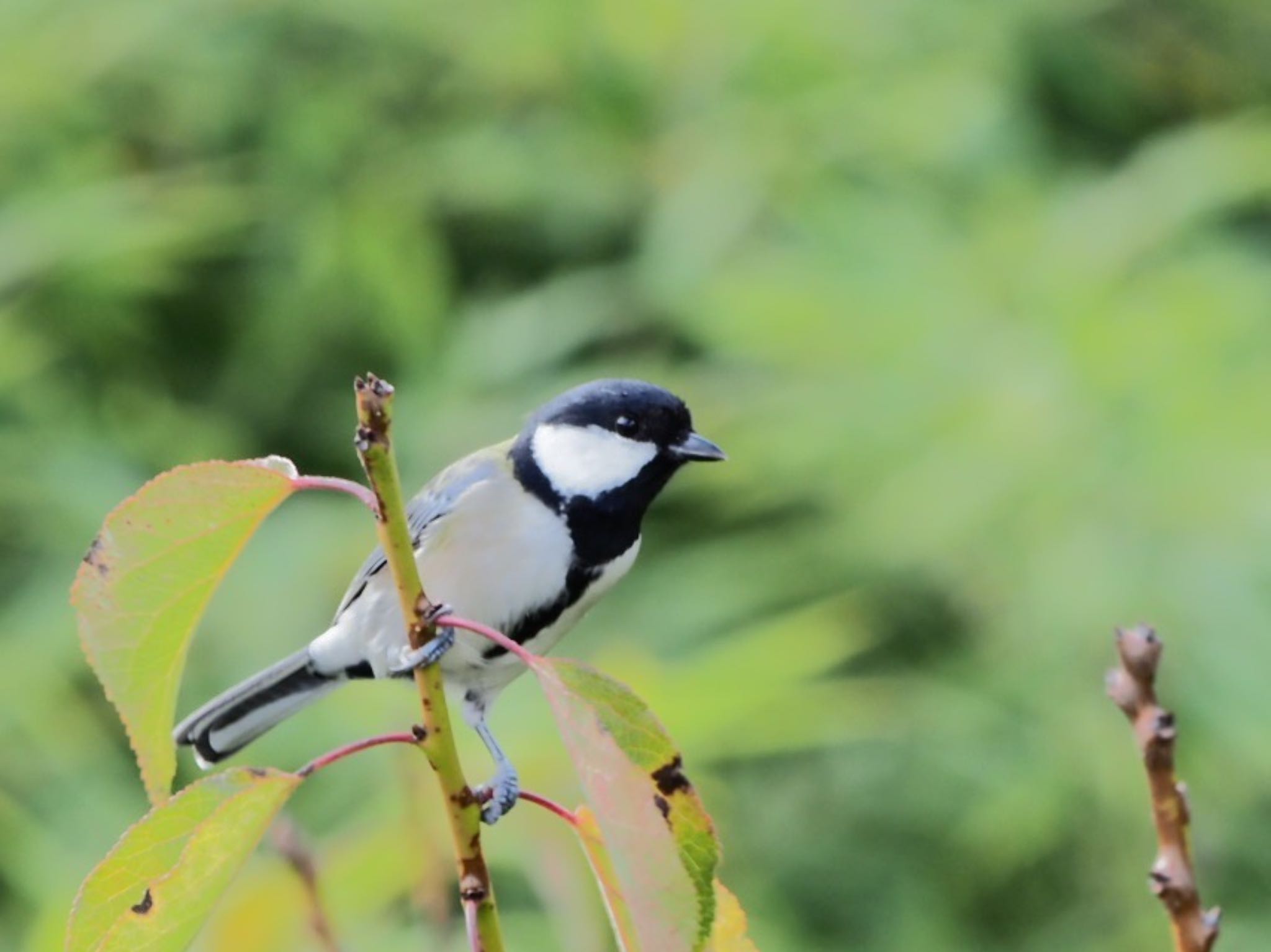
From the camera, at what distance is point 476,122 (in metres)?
3.11

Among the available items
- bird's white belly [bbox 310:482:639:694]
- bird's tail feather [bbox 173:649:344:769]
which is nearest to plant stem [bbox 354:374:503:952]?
bird's white belly [bbox 310:482:639:694]

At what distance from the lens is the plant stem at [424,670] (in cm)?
63

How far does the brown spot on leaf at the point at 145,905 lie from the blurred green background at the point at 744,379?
50.8 inches

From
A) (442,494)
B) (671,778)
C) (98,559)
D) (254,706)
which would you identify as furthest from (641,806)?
(254,706)

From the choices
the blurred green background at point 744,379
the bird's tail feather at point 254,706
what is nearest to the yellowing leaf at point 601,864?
the bird's tail feather at point 254,706

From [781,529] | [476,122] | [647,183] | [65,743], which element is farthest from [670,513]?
[65,743]

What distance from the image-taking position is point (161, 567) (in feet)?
2.39

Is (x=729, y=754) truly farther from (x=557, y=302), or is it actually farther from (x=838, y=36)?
(x=838, y=36)

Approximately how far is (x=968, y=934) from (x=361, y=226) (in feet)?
4.89

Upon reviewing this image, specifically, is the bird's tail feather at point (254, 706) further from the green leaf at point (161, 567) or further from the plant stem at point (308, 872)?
the green leaf at point (161, 567)

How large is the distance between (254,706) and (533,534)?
1.18 ft

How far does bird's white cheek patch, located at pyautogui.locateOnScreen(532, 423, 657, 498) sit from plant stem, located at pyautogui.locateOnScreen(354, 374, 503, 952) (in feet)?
1.54

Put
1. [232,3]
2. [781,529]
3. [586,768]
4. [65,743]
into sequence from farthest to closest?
[232,3], [781,529], [65,743], [586,768]

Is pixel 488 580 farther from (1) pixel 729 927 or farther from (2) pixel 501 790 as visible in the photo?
(1) pixel 729 927
